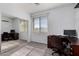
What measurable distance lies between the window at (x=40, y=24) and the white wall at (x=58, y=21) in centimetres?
12

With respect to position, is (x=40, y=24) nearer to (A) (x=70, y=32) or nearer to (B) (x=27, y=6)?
(B) (x=27, y=6)

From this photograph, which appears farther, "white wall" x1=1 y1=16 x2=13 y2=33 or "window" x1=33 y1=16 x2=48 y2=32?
"window" x1=33 y1=16 x2=48 y2=32

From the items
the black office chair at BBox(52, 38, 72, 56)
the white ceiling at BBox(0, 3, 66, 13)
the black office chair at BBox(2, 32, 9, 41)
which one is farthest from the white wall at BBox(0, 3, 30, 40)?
the black office chair at BBox(52, 38, 72, 56)

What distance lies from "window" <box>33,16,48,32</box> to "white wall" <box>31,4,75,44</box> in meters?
0.12

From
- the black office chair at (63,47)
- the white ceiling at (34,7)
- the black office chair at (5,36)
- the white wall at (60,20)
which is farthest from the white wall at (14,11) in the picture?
the black office chair at (63,47)

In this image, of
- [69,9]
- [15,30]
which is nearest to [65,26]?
[69,9]

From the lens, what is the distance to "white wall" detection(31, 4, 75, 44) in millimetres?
2318

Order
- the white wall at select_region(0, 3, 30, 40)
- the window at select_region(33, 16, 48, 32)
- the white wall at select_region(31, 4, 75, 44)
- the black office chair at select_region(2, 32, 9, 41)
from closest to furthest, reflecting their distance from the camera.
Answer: the white wall at select_region(0, 3, 30, 40)
the black office chair at select_region(2, 32, 9, 41)
the white wall at select_region(31, 4, 75, 44)
the window at select_region(33, 16, 48, 32)

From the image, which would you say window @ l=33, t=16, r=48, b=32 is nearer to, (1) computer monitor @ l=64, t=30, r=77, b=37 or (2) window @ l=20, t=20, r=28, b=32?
(2) window @ l=20, t=20, r=28, b=32

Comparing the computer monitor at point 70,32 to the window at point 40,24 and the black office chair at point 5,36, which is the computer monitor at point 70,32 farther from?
the black office chair at point 5,36

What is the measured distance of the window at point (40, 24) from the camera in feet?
8.14

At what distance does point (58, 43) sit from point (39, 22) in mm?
906

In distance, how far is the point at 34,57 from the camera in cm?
207

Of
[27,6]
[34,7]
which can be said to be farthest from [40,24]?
[27,6]
